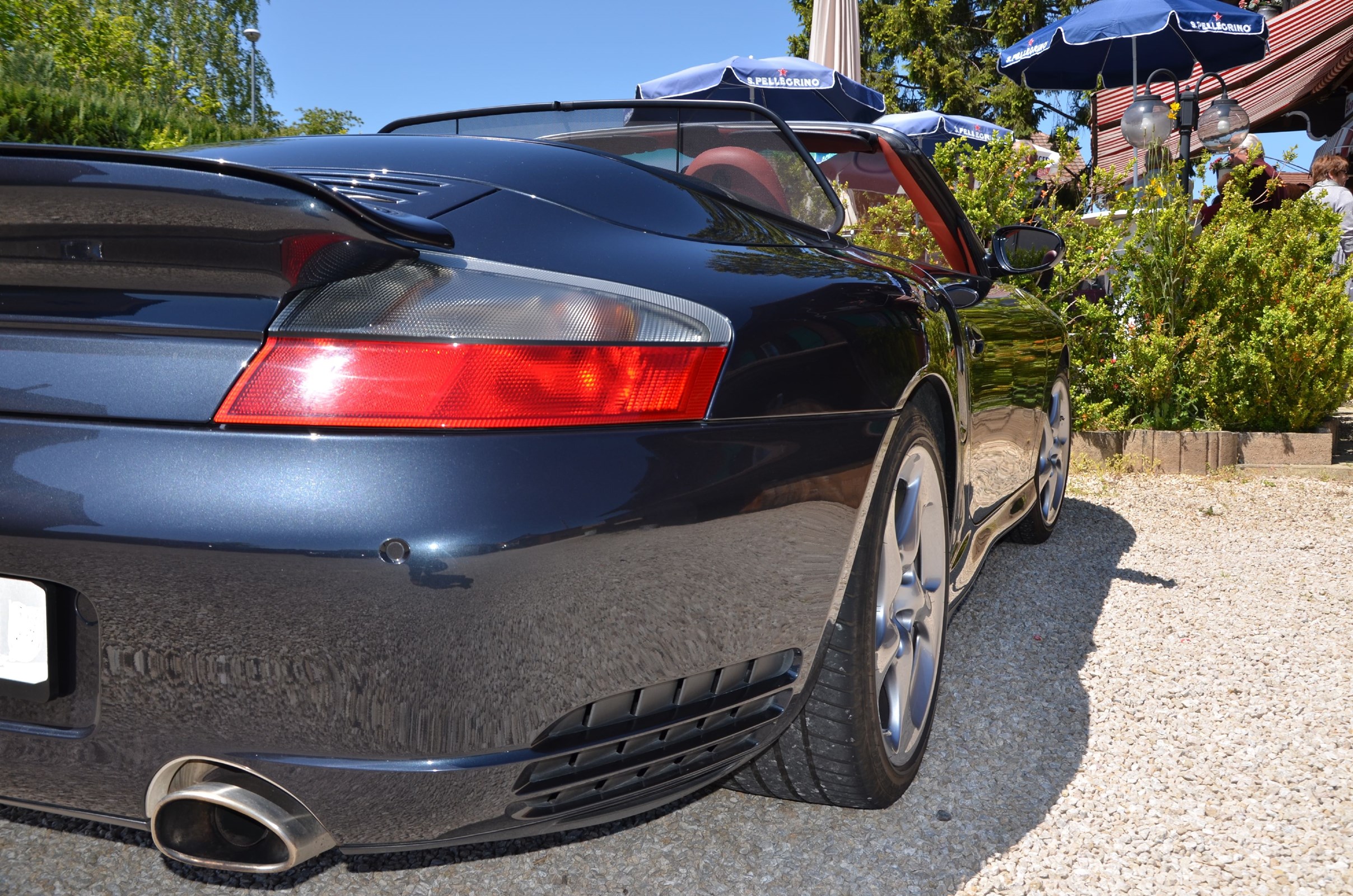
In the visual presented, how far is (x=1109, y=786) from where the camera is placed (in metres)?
2.20

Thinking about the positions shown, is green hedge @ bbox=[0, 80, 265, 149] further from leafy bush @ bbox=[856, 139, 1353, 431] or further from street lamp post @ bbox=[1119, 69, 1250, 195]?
street lamp post @ bbox=[1119, 69, 1250, 195]

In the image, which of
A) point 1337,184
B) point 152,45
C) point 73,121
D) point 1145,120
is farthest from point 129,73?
point 1337,184

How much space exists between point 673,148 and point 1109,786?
66.8 inches

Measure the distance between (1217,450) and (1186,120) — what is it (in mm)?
4067

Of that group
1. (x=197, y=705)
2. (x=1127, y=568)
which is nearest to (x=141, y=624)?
(x=197, y=705)

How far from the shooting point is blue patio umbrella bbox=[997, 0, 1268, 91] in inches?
333

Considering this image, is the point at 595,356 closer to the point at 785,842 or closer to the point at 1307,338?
the point at 785,842

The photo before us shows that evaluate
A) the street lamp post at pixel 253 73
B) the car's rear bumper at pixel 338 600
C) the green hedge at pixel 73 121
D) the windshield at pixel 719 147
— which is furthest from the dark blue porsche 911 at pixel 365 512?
the street lamp post at pixel 253 73

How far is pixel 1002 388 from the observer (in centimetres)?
305

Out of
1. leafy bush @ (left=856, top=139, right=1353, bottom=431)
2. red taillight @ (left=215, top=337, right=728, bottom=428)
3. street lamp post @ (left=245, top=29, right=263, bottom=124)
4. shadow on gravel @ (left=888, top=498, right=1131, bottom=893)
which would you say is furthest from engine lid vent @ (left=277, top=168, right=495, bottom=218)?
street lamp post @ (left=245, top=29, right=263, bottom=124)

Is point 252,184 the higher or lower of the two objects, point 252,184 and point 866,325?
the higher

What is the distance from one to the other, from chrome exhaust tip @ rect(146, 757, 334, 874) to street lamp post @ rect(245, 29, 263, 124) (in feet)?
160

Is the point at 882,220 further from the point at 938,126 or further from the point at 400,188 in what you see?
the point at 938,126

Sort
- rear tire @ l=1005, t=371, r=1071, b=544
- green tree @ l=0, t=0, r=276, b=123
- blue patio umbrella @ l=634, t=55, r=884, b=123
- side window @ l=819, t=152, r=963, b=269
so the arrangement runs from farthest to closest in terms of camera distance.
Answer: green tree @ l=0, t=0, r=276, b=123
blue patio umbrella @ l=634, t=55, r=884, b=123
side window @ l=819, t=152, r=963, b=269
rear tire @ l=1005, t=371, r=1071, b=544
